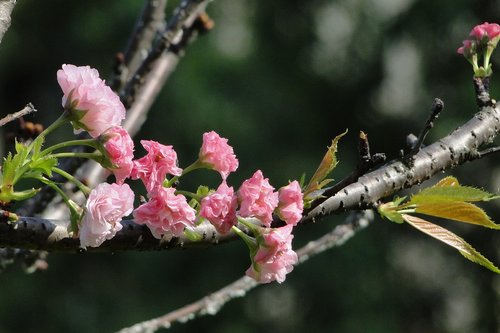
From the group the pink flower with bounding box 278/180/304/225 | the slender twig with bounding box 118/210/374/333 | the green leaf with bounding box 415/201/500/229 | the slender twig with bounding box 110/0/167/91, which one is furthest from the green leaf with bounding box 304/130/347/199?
the slender twig with bounding box 110/0/167/91

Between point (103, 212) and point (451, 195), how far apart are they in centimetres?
39

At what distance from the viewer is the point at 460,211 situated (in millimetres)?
1046

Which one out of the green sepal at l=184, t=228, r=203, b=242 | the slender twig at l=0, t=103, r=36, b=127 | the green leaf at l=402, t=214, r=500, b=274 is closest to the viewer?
the slender twig at l=0, t=103, r=36, b=127

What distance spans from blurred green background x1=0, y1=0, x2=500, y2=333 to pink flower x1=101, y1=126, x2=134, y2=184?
413 cm

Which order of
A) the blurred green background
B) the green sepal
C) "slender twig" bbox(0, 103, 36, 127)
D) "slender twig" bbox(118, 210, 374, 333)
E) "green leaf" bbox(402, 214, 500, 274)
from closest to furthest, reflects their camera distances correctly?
"slender twig" bbox(0, 103, 36, 127) < the green sepal < "green leaf" bbox(402, 214, 500, 274) < "slender twig" bbox(118, 210, 374, 333) < the blurred green background

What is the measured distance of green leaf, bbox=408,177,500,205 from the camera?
1.02 meters

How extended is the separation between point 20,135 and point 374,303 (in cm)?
413

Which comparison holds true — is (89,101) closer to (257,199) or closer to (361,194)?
(257,199)

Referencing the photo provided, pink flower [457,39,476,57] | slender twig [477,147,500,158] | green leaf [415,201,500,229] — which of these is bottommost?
green leaf [415,201,500,229]

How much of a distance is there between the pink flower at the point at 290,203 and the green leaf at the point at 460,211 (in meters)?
0.18

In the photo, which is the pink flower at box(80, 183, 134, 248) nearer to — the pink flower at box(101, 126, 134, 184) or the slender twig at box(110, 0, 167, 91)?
the pink flower at box(101, 126, 134, 184)

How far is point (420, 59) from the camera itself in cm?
589

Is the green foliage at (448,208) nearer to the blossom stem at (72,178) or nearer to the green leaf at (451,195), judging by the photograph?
the green leaf at (451,195)

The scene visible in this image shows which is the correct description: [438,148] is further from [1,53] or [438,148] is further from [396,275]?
[1,53]
